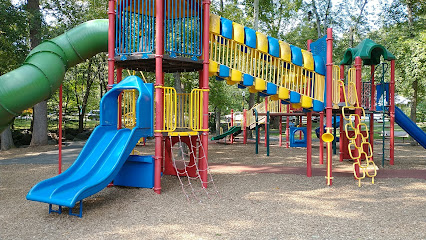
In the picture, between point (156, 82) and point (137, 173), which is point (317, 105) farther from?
point (137, 173)

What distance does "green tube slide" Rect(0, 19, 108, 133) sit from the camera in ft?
24.6

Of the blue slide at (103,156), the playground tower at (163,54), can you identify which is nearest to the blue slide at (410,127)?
the playground tower at (163,54)

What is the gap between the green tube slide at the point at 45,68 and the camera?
7.50 meters

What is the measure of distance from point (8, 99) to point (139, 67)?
3.32 m

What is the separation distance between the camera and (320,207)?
22.5 ft

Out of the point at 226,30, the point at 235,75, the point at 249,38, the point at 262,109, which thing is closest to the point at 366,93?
the point at 249,38

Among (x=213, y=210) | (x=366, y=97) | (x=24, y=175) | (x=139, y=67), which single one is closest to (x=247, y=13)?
(x=366, y=97)

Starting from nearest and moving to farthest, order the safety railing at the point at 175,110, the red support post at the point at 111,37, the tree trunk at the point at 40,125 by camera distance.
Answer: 1. the safety railing at the point at 175,110
2. the red support post at the point at 111,37
3. the tree trunk at the point at 40,125

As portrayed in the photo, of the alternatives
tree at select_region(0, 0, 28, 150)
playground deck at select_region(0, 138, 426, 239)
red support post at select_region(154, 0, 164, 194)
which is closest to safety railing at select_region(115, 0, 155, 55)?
red support post at select_region(154, 0, 164, 194)

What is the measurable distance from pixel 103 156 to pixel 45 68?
2534 millimetres

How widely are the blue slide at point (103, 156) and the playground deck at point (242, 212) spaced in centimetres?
41

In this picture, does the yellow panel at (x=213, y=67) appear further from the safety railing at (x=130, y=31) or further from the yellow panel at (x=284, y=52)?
the yellow panel at (x=284, y=52)

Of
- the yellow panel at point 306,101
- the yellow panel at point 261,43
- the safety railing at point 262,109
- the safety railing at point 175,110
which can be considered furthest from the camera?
the safety railing at point 262,109

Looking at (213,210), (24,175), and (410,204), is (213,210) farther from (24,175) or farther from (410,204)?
(24,175)
